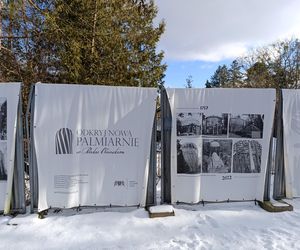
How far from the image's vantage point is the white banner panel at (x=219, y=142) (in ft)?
15.4

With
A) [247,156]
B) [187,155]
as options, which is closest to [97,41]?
[187,155]

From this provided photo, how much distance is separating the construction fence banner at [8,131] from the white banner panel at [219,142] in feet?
7.43

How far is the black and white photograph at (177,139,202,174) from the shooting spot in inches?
185

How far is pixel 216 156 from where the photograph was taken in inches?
188

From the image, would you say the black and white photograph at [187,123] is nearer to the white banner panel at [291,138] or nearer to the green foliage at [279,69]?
the white banner panel at [291,138]

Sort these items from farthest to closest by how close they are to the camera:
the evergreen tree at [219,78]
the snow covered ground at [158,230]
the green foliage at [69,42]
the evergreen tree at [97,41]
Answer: the evergreen tree at [219,78] → the evergreen tree at [97,41] → the green foliage at [69,42] → the snow covered ground at [158,230]

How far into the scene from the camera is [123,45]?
506 inches

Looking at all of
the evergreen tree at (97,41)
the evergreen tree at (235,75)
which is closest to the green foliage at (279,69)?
the evergreen tree at (235,75)

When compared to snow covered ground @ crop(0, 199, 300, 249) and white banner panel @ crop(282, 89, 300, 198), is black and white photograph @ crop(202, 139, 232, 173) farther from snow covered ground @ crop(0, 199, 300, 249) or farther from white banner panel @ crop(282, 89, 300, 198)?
white banner panel @ crop(282, 89, 300, 198)

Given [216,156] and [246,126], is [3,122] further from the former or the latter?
[246,126]

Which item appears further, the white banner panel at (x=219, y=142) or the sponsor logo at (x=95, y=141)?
the white banner panel at (x=219, y=142)

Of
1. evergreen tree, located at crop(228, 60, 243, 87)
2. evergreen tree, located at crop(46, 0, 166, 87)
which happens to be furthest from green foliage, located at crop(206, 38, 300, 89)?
evergreen tree, located at crop(46, 0, 166, 87)

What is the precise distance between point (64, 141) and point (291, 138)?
3645mm

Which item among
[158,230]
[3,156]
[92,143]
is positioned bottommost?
[158,230]
